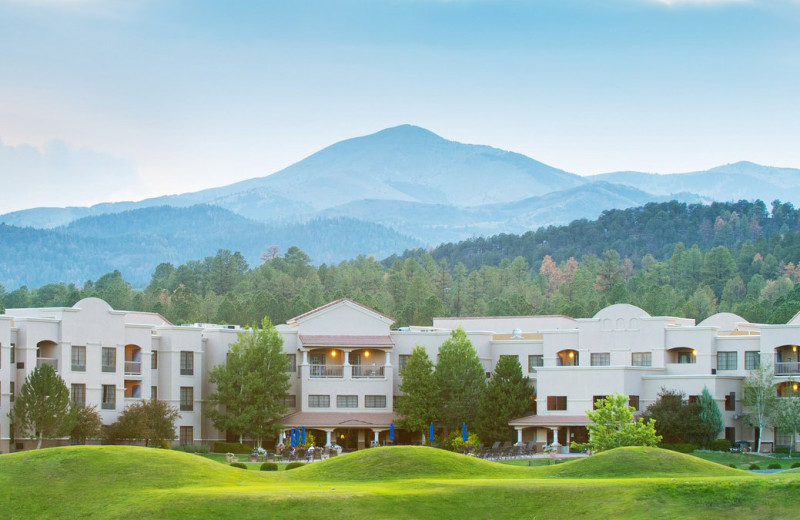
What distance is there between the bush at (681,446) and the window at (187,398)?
34.4m

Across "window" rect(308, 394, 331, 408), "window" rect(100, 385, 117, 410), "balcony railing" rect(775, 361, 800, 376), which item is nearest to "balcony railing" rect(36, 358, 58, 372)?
"window" rect(100, 385, 117, 410)

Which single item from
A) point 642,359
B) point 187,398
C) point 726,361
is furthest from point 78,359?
point 726,361

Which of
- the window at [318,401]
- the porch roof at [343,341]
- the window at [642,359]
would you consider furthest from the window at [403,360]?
the window at [642,359]

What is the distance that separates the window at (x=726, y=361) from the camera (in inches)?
3622

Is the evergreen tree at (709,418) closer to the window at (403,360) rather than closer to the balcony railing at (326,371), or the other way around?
the window at (403,360)

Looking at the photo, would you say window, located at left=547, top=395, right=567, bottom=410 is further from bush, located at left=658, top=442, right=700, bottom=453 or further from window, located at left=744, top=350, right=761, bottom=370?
window, located at left=744, top=350, right=761, bottom=370

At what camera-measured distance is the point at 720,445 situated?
85.1 metres

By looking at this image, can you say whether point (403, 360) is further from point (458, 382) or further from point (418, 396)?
point (458, 382)

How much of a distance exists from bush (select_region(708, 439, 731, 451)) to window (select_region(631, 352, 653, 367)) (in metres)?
10.0

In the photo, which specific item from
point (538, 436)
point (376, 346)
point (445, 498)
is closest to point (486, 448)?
point (538, 436)

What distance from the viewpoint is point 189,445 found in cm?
9056

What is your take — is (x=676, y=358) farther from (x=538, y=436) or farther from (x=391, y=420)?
(x=391, y=420)

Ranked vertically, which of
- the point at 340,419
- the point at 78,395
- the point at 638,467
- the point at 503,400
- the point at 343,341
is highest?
the point at 343,341

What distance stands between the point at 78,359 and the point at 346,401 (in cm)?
2152
